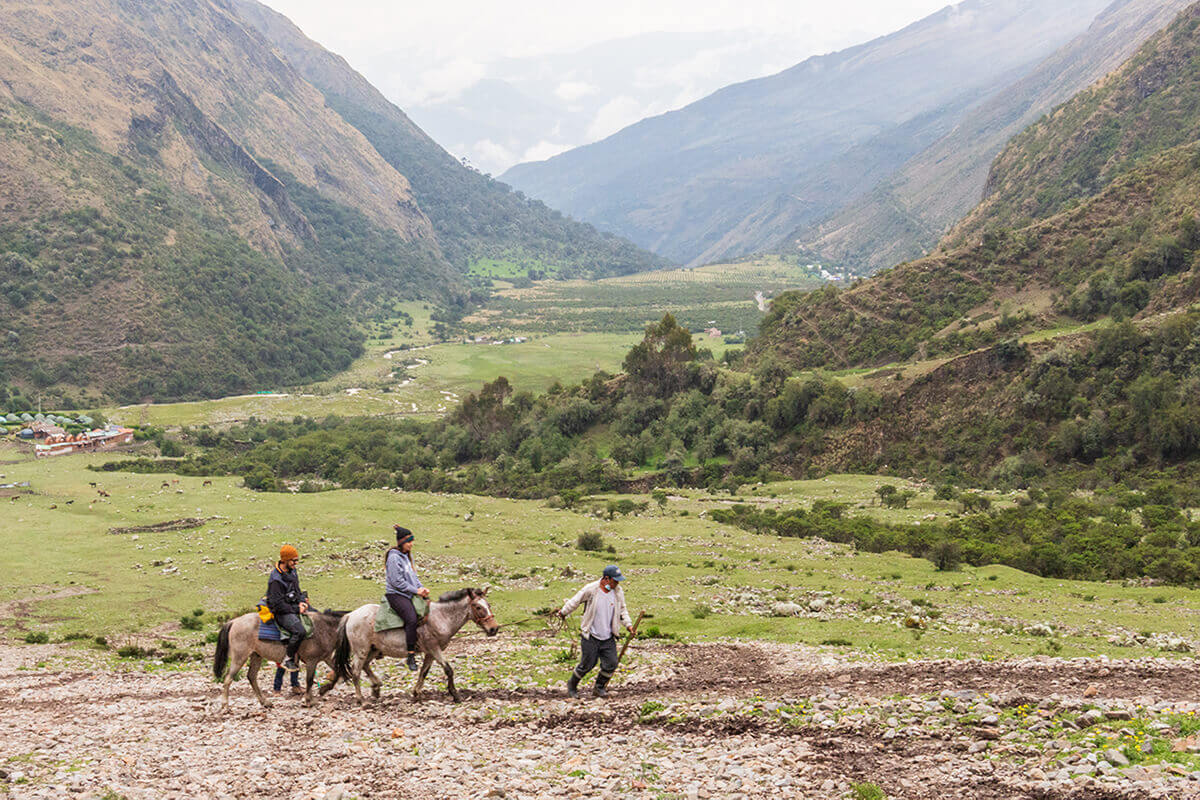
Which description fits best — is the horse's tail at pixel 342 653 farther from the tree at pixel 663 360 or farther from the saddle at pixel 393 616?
the tree at pixel 663 360

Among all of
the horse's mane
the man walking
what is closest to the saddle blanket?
the horse's mane

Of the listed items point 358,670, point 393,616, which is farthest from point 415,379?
point 393,616

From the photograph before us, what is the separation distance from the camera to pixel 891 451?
52.7 metres

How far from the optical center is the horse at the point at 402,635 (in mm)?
14859

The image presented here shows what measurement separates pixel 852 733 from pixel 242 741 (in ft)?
29.0

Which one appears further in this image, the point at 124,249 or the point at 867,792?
the point at 124,249

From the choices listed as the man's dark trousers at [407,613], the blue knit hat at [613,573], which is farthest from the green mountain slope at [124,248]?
the blue knit hat at [613,573]

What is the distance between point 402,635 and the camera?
48.8 feet

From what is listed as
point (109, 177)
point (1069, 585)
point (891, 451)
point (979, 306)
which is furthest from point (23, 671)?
point (109, 177)

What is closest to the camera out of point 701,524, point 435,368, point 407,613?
point 407,613

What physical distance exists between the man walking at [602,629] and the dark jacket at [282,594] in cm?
474

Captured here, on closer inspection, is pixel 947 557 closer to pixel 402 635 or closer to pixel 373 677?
pixel 402 635

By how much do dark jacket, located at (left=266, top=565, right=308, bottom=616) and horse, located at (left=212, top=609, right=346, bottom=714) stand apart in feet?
1.24

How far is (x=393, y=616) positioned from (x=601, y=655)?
3678 millimetres
